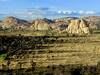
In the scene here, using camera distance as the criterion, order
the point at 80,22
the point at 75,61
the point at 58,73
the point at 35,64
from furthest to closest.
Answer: the point at 80,22 → the point at 75,61 → the point at 35,64 → the point at 58,73

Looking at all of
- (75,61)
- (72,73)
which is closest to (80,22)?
(75,61)

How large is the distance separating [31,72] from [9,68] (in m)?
3.28

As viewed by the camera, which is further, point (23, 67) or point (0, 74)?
point (23, 67)

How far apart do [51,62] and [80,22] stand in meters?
124

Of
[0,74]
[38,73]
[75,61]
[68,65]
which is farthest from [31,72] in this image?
[75,61]

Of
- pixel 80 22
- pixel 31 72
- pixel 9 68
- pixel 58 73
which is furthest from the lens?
pixel 80 22

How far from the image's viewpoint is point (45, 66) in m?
36.0

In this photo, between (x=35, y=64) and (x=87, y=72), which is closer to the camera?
(x=87, y=72)

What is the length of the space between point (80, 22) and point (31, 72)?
131 m

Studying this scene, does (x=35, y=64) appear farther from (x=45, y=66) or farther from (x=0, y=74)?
(x=0, y=74)

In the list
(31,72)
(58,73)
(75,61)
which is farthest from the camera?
(75,61)

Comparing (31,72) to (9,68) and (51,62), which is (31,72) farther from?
(51,62)

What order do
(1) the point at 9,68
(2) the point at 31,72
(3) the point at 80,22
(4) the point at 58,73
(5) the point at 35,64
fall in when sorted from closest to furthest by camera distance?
(4) the point at 58,73 < (2) the point at 31,72 < (1) the point at 9,68 < (5) the point at 35,64 < (3) the point at 80,22

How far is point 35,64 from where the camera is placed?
122ft
